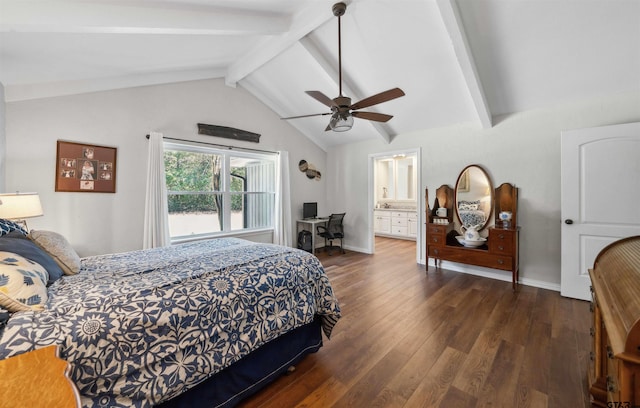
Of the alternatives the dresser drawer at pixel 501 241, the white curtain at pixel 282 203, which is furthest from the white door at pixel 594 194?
the white curtain at pixel 282 203

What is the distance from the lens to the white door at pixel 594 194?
8.60ft

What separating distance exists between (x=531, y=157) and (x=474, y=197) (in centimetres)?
84

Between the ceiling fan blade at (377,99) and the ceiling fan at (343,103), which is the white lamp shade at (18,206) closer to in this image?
the ceiling fan at (343,103)

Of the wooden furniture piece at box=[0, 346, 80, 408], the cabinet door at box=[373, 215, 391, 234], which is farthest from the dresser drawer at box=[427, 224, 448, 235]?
the wooden furniture piece at box=[0, 346, 80, 408]

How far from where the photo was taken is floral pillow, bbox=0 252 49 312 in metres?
1.03

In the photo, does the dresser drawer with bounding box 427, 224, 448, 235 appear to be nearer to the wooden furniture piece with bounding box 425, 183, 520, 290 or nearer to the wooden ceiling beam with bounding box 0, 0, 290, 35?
the wooden furniture piece with bounding box 425, 183, 520, 290

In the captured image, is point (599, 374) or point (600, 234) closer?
point (599, 374)

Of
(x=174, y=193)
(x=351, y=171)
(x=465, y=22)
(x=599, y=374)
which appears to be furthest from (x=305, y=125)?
(x=599, y=374)

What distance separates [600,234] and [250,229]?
15.6ft

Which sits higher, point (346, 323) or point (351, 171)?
point (351, 171)

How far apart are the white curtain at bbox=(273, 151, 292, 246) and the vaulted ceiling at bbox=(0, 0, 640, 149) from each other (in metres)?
1.58

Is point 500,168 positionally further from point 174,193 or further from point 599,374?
point 174,193

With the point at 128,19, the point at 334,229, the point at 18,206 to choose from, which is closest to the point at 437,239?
the point at 334,229

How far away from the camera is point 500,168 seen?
3.62 m
